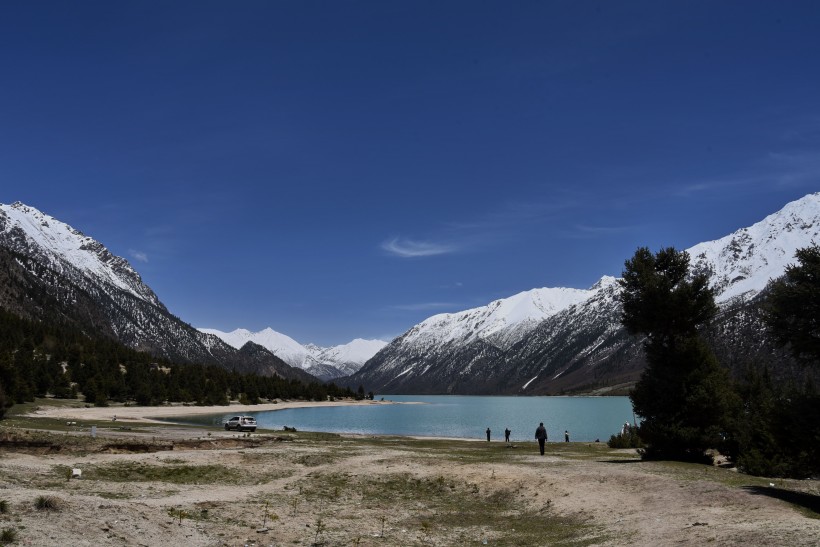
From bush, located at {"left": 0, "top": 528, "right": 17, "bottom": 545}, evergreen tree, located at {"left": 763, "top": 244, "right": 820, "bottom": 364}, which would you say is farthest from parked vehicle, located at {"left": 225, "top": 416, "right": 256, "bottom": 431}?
evergreen tree, located at {"left": 763, "top": 244, "right": 820, "bottom": 364}

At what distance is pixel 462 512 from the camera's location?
27.1 metres

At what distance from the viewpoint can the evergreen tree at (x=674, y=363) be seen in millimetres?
38844

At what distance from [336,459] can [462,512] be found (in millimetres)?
14875

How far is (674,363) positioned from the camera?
4106 cm

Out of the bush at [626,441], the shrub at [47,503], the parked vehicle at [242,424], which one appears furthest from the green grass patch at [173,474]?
the parked vehicle at [242,424]

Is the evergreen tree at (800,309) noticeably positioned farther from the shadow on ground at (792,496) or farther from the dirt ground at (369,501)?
the dirt ground at (369,501)

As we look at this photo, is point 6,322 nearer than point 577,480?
No

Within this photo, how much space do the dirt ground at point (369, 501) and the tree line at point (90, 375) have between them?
75896 mm

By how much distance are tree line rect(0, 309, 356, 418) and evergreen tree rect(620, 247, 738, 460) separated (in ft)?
302

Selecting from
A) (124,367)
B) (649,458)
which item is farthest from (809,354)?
(124,367)

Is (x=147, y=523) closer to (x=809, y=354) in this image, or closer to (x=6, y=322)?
(x=809, y=354)

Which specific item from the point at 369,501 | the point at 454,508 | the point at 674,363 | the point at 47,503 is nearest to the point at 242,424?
the point at 369,501

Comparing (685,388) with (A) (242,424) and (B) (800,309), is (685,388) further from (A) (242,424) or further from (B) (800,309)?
(A) (242,424)

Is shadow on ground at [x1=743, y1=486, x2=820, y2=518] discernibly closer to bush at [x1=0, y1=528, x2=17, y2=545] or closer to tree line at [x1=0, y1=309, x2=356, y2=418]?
bush at [x1=0, y1=528, x2=17, y2=545]
